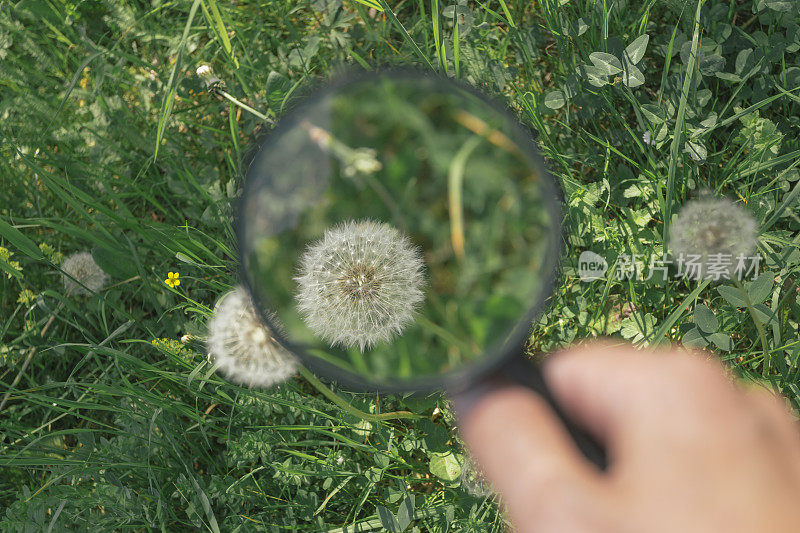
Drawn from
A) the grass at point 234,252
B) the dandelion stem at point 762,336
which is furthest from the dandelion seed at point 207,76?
the dandelion stem at point 762,336

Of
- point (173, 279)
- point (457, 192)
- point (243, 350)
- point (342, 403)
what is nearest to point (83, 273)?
point (173, 279)

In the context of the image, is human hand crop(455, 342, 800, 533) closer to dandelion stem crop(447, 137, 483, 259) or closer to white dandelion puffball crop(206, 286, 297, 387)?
dandelion stem crop(447, 137, 483, 259)

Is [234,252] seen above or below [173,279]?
above

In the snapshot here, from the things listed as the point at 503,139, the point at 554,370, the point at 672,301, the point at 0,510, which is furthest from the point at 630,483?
the point at 0,510

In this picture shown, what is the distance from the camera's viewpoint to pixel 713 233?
1.74m

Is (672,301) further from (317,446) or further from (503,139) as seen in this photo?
(317,446)

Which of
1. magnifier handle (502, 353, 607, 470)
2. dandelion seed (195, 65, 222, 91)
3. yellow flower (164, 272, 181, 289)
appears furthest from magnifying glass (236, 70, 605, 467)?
dandelion seed (195, 65, 222, 91)

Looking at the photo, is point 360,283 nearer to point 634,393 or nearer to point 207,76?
point 634,393

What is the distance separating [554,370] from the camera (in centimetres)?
111

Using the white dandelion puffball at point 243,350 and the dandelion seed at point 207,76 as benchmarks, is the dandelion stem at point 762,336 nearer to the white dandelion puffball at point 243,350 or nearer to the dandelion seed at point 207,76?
the white dandelion puffball at point 243,350

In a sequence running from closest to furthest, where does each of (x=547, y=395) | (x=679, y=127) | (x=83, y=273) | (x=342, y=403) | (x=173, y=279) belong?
(x=547, y=395) < (x=679, y=127) < (x=342, y=403) < (x=173, y=279) < (x=83, y=273)

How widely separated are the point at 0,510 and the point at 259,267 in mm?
1591

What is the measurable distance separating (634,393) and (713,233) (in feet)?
3.08

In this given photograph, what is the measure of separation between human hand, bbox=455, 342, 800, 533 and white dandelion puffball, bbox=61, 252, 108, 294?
179 cm
